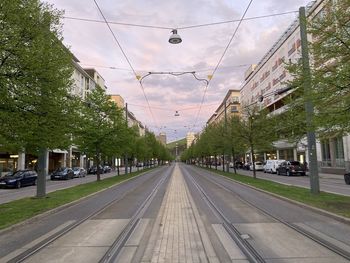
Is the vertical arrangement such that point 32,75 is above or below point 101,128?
below

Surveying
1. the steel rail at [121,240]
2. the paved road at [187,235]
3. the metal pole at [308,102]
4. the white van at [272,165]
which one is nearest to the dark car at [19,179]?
the paved road at [187,235]

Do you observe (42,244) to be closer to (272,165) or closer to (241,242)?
(241,242)

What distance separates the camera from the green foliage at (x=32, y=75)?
11.2 metres

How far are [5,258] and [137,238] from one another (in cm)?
283

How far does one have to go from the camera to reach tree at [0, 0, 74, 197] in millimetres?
11180

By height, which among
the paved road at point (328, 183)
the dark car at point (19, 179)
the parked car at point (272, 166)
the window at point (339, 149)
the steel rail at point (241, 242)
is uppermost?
the window at point (339, 149)

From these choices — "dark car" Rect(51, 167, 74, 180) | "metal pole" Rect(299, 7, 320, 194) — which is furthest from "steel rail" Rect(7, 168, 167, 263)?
"dark car" Rect(51, 167, 74, 180)

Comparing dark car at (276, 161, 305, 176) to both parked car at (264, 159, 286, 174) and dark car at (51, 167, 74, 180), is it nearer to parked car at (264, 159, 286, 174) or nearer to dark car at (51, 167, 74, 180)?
parked car at (264, 159, 286, 174)

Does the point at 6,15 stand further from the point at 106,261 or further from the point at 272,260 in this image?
the point at 272,260

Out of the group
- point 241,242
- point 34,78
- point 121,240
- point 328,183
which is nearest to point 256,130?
point 328,183

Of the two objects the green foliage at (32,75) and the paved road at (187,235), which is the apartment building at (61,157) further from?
the paved road at (187,235)

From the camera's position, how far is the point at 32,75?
1178cm

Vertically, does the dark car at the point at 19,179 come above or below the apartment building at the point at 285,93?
below

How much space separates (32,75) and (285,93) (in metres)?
41.9
